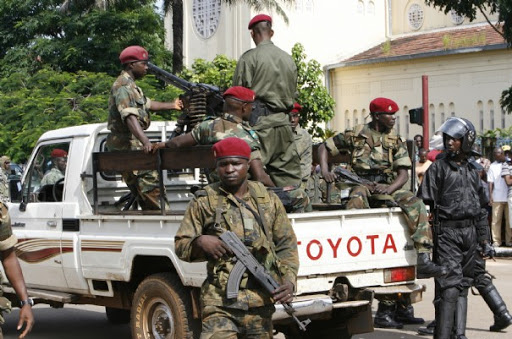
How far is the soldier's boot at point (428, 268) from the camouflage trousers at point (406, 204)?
0.06m

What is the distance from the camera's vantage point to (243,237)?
233 inches

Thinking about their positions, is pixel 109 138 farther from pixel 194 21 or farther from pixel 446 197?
pixel 194 21

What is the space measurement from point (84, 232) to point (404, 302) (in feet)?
8.91

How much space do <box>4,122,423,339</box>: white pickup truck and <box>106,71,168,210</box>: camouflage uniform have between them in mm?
226

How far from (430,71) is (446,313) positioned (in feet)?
80.1

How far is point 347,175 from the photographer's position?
895 centimetres

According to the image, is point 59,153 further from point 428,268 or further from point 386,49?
point 386,49

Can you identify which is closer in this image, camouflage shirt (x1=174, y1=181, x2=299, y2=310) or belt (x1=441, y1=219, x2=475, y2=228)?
camouflage shirt (x1=174, y1=181, x2=299, y2=310)

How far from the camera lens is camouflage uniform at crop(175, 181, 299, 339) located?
19.3ft

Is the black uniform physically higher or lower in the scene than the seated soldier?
lower

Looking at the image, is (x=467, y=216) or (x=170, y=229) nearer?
(x=170, y=229)

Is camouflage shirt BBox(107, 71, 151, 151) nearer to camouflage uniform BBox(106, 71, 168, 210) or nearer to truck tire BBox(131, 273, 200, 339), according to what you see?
camouflage uniform BBox(106, 71, 168, 210)

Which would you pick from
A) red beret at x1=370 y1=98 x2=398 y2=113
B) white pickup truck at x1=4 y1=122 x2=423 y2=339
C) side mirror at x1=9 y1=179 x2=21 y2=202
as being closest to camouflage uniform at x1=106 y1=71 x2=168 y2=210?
white pickup truck at x1=4 y1=122 x2=423 y2=339

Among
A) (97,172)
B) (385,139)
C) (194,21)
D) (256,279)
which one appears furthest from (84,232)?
(194,21)
